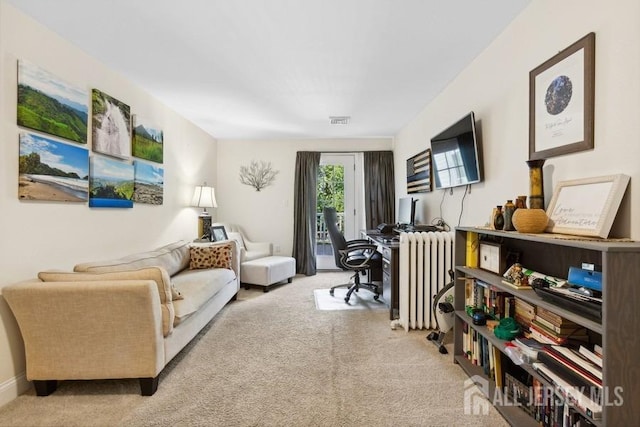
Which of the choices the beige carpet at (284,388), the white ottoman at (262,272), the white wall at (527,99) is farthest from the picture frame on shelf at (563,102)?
the white ottoman at (262,272)

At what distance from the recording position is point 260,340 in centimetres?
261

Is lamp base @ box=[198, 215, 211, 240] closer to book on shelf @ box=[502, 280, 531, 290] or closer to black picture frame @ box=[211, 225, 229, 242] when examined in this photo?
black picture frame @ box=[211, 225, 229, 242]

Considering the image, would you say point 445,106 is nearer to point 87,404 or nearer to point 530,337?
point 530,337

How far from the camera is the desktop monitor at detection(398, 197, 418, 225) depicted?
3758 millimetres

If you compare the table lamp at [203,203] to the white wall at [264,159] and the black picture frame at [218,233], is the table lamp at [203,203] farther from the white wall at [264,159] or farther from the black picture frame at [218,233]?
the white wall at [264,159]

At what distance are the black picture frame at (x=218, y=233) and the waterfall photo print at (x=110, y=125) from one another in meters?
1.69

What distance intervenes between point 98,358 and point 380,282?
120 inches

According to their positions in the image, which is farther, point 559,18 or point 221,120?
point 221,120

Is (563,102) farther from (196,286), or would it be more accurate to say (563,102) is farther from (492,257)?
(196,286)

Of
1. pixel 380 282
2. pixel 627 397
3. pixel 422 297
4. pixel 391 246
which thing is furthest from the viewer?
pixel 380 282

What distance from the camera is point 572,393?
3.95 feet

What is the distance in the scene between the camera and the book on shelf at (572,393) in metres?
1.12

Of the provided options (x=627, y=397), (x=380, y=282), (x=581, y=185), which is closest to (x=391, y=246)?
(x=380, y=282)

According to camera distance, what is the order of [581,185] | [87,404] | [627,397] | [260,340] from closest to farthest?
[627,397], [581,185], [87,404], [260,340]
